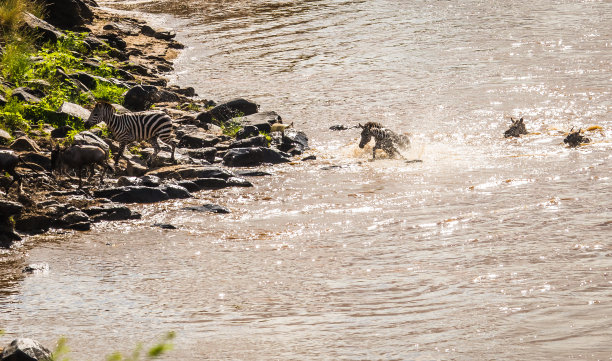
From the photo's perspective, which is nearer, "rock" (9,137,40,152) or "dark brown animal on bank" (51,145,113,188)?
"dark brown animal on bank" (51,145,113,188)

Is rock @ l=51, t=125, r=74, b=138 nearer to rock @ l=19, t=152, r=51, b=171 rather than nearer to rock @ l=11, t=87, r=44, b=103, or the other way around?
rock @ l=11, t=87, r=44, b=103

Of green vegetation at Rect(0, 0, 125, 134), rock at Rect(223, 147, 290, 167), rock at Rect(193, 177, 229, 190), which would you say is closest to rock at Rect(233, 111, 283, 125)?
rock at Rect(223, 147, 290, 167)

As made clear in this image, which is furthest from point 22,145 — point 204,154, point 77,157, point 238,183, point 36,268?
point 36,268

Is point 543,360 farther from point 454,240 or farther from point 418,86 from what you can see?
point 418,86

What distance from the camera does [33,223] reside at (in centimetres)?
1216

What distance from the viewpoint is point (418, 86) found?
2386 cm

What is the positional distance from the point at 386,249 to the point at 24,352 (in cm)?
556

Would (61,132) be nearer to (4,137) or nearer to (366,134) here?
(4,137)

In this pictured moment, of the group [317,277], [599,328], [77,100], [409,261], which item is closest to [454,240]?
[409,261]

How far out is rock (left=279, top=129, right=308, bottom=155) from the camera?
59.1 feet

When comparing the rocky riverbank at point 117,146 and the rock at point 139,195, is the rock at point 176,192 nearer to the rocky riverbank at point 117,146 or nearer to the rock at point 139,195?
the rocky riverbank at point 117,146

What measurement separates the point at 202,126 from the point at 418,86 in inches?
288

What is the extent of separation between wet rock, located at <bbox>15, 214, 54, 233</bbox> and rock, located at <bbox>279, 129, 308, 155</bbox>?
6860 mm

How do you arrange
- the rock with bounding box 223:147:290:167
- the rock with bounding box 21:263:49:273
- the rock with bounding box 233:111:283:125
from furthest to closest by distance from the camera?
1. the rock with bounding box 233:111:283:125
2. the rock with bounding box 223:147:290:167
3. the rock with bounding box 21:263:49:273
